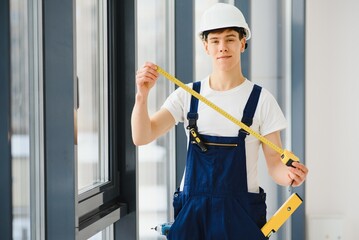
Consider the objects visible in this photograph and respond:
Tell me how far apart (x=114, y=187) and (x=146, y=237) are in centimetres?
39

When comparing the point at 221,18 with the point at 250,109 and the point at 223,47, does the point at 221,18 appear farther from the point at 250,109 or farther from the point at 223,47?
the point at 250,109

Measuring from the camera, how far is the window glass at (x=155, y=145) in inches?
88.2

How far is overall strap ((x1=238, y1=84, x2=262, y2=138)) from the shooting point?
146cm

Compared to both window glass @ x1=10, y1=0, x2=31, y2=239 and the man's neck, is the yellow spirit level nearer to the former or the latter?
the man's neck

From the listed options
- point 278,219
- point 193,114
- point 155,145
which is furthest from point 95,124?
point 278,219

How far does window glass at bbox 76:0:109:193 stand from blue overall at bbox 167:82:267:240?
52cm
